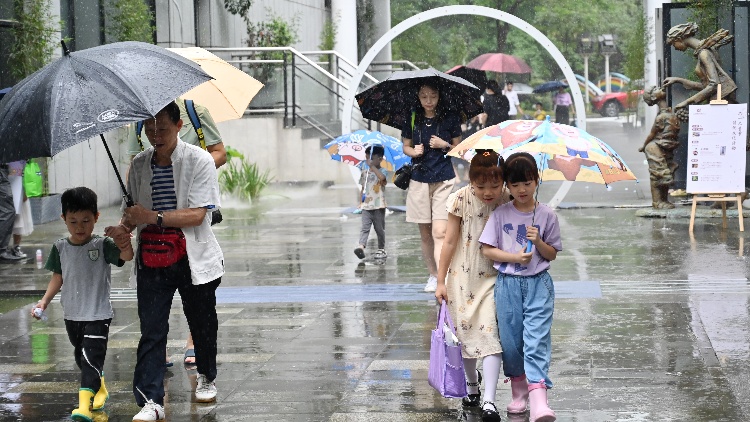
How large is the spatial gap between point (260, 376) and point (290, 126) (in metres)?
14.2

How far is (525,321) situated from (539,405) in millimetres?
421

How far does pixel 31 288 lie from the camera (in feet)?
32.8

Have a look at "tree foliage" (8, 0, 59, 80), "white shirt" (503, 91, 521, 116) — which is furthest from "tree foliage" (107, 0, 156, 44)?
"white shirt" (503, 91, 521, 116)

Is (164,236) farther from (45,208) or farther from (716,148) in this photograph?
(45,208)

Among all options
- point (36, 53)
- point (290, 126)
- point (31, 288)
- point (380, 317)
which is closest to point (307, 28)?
point (290, 126)

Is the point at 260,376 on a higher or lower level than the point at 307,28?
lower

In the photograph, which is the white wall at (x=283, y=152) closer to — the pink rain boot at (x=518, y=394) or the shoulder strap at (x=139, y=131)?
the shoulder strap at (x=139, y=131)

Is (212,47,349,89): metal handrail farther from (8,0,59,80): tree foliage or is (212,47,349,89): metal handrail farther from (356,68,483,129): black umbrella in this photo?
(356,68,483,129): black umbrella

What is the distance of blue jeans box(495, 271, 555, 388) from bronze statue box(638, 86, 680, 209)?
8569mm

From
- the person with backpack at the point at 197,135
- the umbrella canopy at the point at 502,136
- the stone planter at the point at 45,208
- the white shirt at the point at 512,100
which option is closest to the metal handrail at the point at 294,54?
the white shirt at the point at 512,100

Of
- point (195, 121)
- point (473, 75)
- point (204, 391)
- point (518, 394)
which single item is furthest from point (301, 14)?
point (518, 394)

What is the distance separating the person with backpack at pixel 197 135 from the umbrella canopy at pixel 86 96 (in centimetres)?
123

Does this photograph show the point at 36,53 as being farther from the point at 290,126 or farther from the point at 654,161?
the point at 654,161

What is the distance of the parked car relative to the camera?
22.7m
